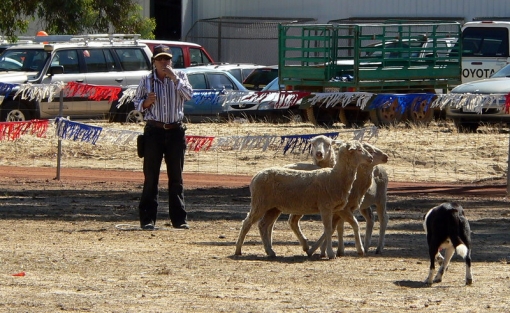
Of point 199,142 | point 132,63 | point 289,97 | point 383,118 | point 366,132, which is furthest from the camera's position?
point 132,63

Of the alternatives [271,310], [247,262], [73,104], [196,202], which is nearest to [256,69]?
[73,104]

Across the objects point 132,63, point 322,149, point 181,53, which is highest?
point 181,53

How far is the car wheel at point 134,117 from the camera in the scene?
2262 cm

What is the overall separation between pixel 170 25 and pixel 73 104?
26.3 metres

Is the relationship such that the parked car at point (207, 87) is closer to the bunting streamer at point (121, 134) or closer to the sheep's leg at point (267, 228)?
the bunting streamer at point (121, 134)

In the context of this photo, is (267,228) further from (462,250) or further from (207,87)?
(207,87)

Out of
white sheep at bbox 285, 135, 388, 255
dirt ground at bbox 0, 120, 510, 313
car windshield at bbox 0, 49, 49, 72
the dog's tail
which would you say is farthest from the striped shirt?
car windshield at bbox 0, 49, 49, 72

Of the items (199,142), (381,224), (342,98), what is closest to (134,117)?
(199,142)

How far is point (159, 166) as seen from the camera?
38.0ft

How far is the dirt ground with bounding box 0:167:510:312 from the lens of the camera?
25.1 feet

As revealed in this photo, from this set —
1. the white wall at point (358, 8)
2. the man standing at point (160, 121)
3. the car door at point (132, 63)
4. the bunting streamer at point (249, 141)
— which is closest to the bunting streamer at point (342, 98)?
the bunting streamer at point (249, 141)

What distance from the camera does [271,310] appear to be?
24.1 ft

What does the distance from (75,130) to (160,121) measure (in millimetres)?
5164

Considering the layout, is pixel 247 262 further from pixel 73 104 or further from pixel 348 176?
pixel 73 104
